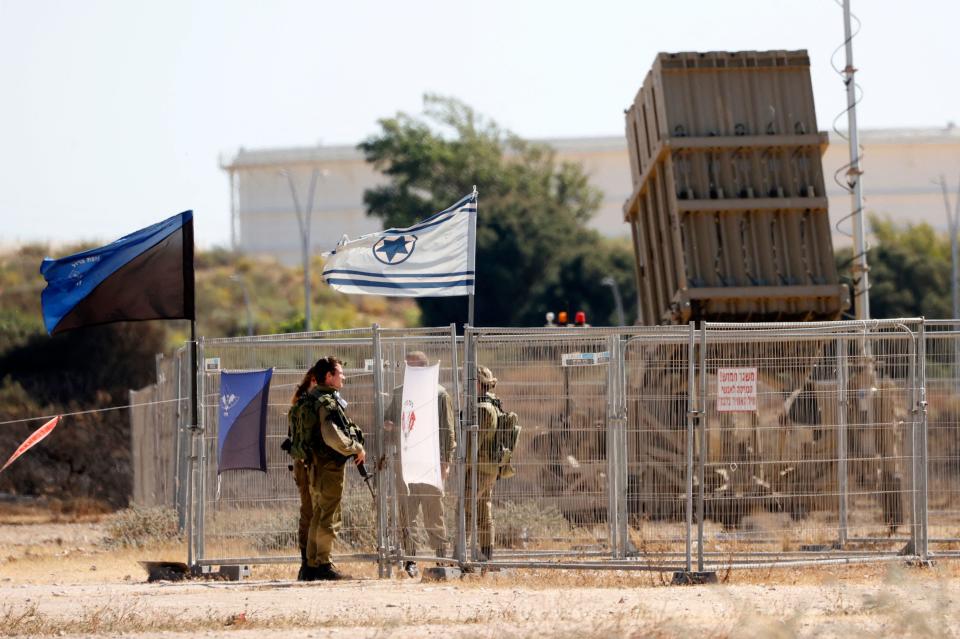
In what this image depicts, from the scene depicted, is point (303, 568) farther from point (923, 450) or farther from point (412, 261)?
point (923, 450)

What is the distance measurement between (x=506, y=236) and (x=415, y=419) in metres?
49.1

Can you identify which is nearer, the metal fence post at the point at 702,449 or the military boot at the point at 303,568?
the metal fence post at the point at 702,449

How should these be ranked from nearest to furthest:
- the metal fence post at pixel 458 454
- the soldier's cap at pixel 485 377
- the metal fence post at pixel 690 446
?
1. the metal fence post at pixel 690 446
2. the metal fence post at pixel 458 454
3. the soldier's cap at pixel 485 377

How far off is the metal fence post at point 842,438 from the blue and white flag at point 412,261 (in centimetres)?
302

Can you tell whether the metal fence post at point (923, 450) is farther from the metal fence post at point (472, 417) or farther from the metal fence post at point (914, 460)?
the metal fence post at point (472, 417)

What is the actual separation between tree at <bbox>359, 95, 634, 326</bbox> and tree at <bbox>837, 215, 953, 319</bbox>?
929cm

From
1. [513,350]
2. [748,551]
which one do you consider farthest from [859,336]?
[513,350]

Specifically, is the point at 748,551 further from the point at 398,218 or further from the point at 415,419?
the point at 398,218

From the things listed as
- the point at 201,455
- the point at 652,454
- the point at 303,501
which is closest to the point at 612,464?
the point at 652,454

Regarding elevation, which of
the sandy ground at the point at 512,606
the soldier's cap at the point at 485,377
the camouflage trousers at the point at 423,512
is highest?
the soldier's cap at the point at 485,377

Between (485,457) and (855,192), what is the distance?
914cm

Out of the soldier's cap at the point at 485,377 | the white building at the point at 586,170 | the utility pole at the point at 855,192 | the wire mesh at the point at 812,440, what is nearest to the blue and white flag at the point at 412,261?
the soldier's cap at the point at 485,377

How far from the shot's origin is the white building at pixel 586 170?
259ft

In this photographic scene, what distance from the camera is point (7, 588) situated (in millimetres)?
12891
